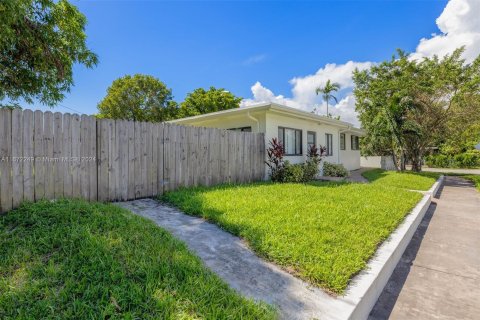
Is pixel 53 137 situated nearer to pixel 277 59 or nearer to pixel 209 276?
pixel 209 276

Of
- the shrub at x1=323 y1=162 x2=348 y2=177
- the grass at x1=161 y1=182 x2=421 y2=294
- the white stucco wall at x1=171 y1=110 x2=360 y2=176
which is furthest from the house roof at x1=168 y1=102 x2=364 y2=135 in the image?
the grass at x1=161 y1=182 x2=421 y2=294

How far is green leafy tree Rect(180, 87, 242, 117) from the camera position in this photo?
2570 centimetres

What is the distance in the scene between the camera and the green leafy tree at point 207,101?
25.7 metres

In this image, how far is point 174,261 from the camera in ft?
8.41

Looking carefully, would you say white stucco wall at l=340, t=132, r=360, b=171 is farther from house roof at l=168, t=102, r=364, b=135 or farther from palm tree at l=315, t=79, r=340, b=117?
palm tree at l=315, t=79, r=340, b=117

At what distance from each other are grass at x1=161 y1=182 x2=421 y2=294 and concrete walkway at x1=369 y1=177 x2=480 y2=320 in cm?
46

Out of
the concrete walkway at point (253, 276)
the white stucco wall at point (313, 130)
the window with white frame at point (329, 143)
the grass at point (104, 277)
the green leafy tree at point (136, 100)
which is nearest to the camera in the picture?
the grass at point (104, 277)

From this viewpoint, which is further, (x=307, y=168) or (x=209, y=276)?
(x=307, y=168)

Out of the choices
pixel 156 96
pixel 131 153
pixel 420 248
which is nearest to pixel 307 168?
pixel 420 248

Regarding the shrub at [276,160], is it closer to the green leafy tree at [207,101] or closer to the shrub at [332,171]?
the shrub at [332,171]

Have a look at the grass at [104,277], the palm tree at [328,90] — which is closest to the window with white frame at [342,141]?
the grass at [104,277]

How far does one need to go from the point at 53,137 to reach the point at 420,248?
684cm

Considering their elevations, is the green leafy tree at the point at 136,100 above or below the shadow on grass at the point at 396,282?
above

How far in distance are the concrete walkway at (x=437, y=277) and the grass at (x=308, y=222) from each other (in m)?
0.46
